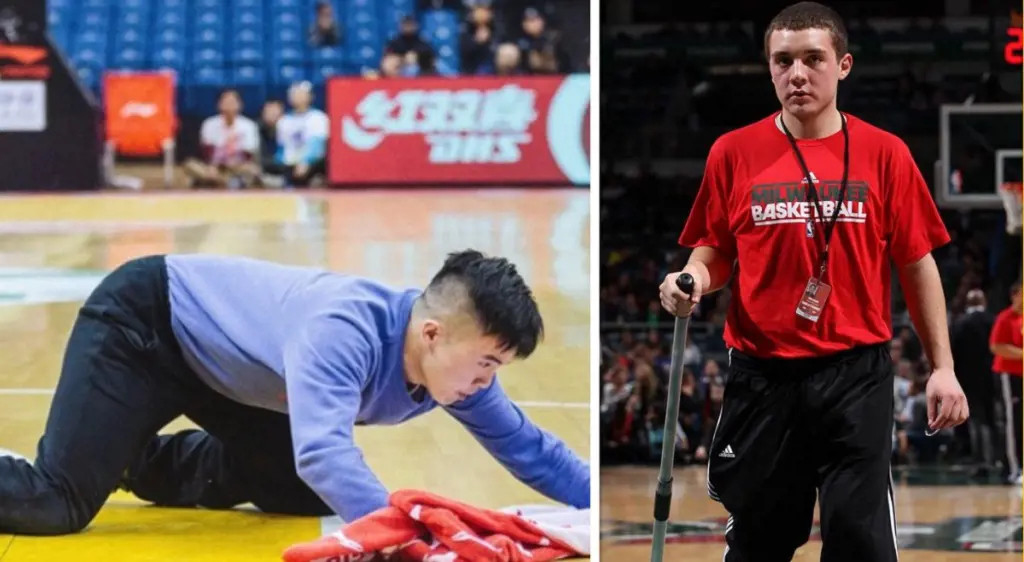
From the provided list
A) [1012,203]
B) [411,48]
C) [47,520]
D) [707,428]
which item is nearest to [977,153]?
[1012,203]

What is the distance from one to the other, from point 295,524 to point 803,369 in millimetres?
1636

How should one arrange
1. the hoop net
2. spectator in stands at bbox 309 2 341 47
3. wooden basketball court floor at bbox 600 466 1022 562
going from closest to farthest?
spectator in stands at bbox 309 2 341 47 → wooden basketball court floor at bbox 600 466 1022 562 → the hoop net

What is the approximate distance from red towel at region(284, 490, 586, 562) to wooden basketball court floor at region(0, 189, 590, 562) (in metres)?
0.06

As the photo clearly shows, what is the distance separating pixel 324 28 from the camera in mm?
3965

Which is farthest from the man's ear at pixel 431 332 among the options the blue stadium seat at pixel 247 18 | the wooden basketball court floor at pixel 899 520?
the wooden basketball court floor at pixel 899 520

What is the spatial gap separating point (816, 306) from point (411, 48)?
61.9 inches

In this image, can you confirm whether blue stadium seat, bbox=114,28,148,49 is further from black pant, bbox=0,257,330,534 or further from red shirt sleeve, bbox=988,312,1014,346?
red shirt sleeve, bbox=988,312,1014,346

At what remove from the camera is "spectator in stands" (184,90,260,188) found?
402 centimetres

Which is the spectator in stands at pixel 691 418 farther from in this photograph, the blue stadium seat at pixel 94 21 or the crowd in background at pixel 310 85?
the blue stadium seat at pixel 94 21

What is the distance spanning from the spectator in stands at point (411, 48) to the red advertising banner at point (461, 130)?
0.14ft

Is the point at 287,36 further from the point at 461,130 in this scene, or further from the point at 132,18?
the point at 461,130

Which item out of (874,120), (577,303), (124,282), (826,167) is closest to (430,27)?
(577,303)

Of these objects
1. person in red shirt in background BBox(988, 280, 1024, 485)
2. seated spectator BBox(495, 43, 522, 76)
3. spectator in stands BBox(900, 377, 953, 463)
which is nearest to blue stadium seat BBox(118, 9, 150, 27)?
seated spectator BBox(495, 43, 522, 76)

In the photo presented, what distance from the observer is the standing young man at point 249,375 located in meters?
3.92
